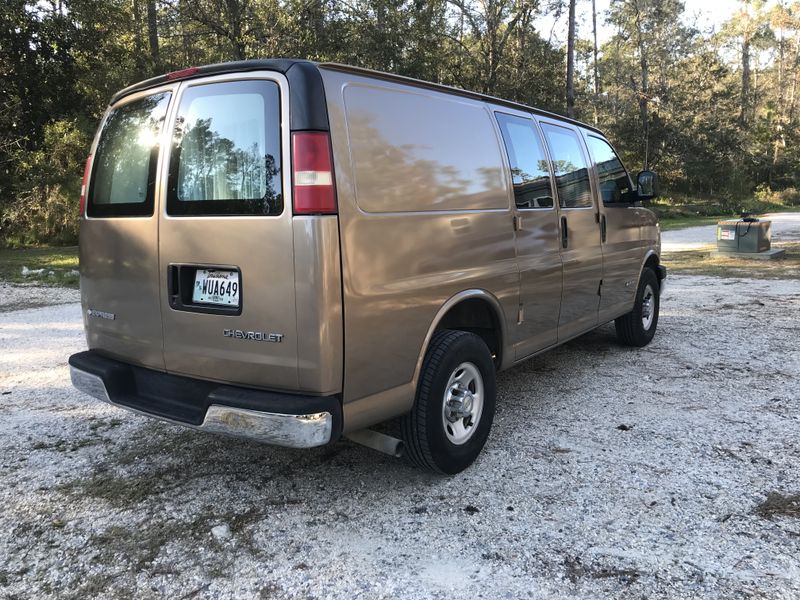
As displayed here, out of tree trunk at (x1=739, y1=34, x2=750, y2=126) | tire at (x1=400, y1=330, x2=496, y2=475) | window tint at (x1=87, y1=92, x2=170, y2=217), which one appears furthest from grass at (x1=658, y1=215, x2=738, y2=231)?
window tint at (x1=87, y1=92, x2=170, y2=217)

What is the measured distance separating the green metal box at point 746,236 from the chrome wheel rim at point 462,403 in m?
12.1

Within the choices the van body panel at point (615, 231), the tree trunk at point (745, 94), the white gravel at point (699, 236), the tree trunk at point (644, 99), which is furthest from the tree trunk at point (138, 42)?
the tree trunk at point (745, 94)

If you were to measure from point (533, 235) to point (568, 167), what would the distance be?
988mm

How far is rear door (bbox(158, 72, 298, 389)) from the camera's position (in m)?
2.79

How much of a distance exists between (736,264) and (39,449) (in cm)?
1283

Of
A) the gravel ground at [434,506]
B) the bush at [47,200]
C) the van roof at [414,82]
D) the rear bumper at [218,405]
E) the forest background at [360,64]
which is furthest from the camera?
the bush at [47,200]

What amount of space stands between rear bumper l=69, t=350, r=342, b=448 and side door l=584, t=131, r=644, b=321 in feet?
11.2

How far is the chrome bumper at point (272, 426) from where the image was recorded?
2.70 metres

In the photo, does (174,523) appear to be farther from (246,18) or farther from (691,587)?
(246,18)

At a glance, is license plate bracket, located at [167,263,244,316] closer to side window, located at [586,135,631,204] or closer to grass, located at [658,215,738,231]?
side window, located at [586,135,631,204]

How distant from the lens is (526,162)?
14.1 ft

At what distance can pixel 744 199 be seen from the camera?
3931cm

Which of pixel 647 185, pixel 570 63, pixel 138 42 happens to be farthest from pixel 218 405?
pixel 570 63

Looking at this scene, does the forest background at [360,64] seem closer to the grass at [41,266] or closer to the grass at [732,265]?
the grass at [41,266]
